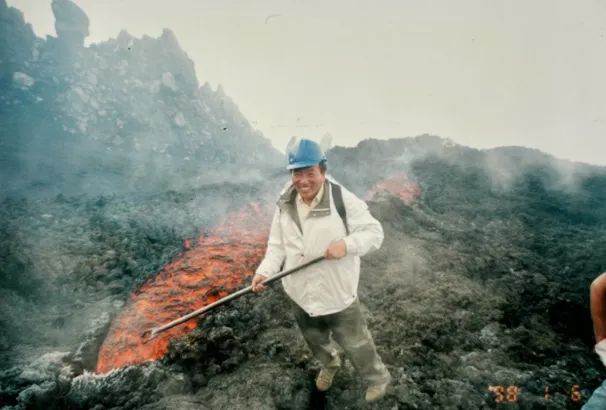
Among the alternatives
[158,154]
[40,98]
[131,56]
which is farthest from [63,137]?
[131,56]

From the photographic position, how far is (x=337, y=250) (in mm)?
2459

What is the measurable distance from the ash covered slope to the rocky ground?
18.1 m

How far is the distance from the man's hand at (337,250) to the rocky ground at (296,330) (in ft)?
6.31

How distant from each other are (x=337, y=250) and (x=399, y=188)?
17508mm

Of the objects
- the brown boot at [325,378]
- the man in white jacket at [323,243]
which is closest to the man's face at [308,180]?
the man in white jacket at [323,243]

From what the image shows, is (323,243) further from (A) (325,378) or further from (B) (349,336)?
(A) (325,378)

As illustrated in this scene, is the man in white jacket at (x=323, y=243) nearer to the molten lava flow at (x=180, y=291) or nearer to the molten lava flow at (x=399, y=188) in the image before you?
the molten lava flow at (x=180, y=291)

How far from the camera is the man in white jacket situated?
8.34 ft

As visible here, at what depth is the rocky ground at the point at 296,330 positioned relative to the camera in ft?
11.6

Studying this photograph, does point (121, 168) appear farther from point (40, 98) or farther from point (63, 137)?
point (40, 98)

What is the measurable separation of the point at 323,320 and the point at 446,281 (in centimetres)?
461

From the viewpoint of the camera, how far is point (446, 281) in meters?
6.55

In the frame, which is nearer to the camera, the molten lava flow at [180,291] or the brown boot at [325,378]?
the brown boot at [325,378]
